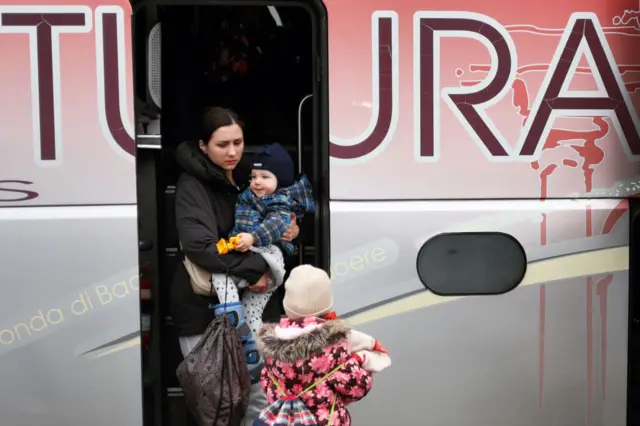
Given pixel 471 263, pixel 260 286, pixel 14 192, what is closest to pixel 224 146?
pixel 260 286

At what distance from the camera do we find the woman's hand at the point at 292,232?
383 centimetres

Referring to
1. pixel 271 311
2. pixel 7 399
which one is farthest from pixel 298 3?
pixel 7 399

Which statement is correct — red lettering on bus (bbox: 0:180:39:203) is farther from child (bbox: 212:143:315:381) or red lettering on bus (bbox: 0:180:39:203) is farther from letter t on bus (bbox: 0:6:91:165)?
child (bbox: 212:143:315:381)

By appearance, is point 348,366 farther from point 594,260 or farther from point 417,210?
point 594,260

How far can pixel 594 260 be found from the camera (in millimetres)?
3461

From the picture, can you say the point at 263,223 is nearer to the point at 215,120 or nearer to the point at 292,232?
the point at 292,232

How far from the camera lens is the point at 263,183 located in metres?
3.87

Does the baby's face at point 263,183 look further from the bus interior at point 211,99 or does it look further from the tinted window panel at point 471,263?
the tinted window panel at point 471,263

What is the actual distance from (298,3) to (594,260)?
1.75 meters

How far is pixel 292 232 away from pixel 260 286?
0.31 meters

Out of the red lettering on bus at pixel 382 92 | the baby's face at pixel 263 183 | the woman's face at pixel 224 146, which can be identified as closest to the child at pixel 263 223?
the baby's face at pixel 263 183

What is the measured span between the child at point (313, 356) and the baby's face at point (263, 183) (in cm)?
116

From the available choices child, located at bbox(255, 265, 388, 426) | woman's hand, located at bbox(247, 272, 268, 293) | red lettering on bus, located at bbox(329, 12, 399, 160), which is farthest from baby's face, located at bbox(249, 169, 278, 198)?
child, located at bbox(255, 265, 388, 426)

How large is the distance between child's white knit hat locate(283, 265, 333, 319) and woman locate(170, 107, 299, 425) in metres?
0.99
